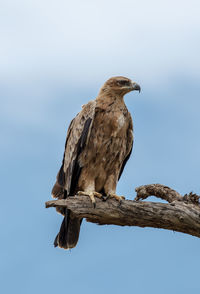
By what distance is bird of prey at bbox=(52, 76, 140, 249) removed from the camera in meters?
7.63

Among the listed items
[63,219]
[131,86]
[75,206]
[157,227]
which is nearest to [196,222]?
[157,227]

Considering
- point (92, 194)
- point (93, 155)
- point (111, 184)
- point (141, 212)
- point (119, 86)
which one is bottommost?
point (141, 212)

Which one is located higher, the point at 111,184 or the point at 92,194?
the point at 111,184

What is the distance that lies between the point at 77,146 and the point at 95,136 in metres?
0.35

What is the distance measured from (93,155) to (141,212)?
1.43 m

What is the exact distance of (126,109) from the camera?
806 centimetres

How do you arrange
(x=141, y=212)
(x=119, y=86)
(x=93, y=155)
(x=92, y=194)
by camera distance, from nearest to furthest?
(x=141, y=212) → (x=92, y=194) → (x=93, y=155) → (x=119, y=86)

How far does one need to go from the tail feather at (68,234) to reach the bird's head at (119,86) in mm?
2290

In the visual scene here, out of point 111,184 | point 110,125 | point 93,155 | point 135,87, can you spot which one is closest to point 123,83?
point 135,87

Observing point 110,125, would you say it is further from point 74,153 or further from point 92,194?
point 92,194

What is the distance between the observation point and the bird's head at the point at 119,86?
317 inches

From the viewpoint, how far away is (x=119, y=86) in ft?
26.5

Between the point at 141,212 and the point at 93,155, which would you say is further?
the point at 93,155

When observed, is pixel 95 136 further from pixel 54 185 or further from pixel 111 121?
pixel 54 185
